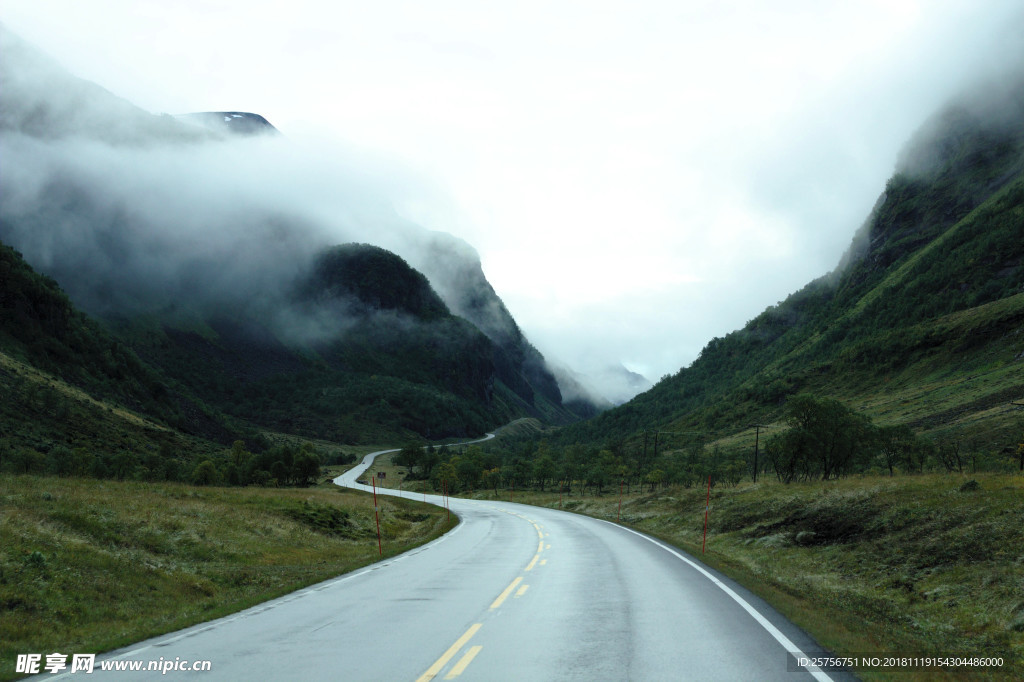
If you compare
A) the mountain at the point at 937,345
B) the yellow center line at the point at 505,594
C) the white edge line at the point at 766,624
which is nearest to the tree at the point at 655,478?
the mountain at the point at 937,345

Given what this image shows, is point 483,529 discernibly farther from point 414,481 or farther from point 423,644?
point 414,481

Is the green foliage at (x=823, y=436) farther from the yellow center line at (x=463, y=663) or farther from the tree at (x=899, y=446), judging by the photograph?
the yellow center line at (x=463, y=663)

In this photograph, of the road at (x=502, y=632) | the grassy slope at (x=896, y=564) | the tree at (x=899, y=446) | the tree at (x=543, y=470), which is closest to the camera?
the road at (x=502, y=632)

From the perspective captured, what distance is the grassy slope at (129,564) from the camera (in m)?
10.6

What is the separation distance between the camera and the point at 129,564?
15023 millimetres

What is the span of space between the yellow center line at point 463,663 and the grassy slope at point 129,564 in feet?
17.3

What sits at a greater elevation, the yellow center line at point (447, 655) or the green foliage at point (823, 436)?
the green foliage at point (823, 436)

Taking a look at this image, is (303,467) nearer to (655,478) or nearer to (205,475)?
(205,475)

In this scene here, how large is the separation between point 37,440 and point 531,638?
8518cm

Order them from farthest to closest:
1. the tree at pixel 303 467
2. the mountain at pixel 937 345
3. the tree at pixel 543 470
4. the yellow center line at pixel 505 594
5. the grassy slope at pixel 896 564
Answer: the tree at pixel 543 470 → the mountain at pixel 937 345 → the tree at pixel 303 467 → the yellow center line at pixel 505 594 → the grassy slope at pixel 896 564

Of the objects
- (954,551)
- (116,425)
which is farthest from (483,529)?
(116,425)

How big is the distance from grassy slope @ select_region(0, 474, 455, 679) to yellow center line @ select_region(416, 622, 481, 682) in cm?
494

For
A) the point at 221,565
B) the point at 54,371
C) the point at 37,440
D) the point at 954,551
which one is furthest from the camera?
the point at 54,371

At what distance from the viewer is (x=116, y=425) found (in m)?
95.8
